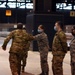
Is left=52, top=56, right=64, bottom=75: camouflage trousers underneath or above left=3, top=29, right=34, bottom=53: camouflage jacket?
underneath

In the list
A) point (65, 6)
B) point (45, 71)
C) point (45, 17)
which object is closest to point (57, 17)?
point (45, 17)

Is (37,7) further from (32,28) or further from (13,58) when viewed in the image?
(13,58)

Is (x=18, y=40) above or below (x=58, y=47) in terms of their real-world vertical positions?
above

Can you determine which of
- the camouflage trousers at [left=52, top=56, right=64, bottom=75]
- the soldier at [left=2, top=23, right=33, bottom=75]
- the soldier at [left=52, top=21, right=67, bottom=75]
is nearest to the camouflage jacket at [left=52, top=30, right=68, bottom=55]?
the soldier at [left=52, top=21, right=67, bottom=75]

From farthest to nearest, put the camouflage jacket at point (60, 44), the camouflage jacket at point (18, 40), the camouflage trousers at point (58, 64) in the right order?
the camouflage jacket at point (18, 40) < the camouflage trousers at point (58, 64) < the camouflage jacket at point (60, 44)

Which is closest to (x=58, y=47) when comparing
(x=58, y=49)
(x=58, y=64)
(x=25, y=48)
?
(x=58, y=49)

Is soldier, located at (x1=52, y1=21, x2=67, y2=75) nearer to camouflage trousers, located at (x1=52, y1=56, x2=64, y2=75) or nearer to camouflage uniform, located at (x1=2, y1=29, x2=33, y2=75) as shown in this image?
Answer: camouflage trousers, located at (x1=52, y1=56, x2=64, y2=75)

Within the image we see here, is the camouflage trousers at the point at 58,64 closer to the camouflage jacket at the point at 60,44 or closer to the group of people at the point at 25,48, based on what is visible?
the group of people at the point at 25,48

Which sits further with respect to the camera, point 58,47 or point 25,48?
point 25,48

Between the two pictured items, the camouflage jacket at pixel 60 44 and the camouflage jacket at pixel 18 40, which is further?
the camouflage jacket at pixel 18 40

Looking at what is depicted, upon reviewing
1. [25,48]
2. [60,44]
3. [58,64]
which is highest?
[60,44]

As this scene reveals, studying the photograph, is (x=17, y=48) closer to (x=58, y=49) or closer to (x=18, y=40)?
(x=18, y=40)

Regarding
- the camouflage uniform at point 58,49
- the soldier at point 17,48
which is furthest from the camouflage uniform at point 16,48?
the camouflage uniform at point 58,49

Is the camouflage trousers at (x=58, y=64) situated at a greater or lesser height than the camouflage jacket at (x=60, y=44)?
lesser
